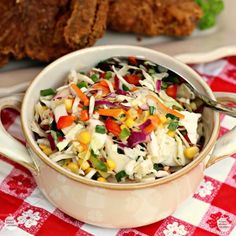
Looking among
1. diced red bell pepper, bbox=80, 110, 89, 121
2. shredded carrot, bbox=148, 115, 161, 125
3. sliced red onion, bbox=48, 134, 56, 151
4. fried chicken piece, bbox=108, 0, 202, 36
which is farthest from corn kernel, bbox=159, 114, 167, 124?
fried chicken piece, bbox=108, 0, 202, 36

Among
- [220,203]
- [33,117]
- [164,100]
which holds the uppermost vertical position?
[164,100]

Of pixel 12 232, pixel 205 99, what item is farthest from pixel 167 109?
pixel 12 232

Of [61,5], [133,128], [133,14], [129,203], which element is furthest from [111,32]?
[129,203]

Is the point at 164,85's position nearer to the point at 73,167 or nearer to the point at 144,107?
the point at 144,107

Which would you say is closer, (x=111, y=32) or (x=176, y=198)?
(x=176, y=198)

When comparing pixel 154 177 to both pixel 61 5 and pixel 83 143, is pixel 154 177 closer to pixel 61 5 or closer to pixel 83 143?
pixel 83 143

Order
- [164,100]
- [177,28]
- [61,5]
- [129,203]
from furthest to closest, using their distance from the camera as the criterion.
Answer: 1. [177,28]
2. [61,5]
3. [164,100]
4. [129,203]
